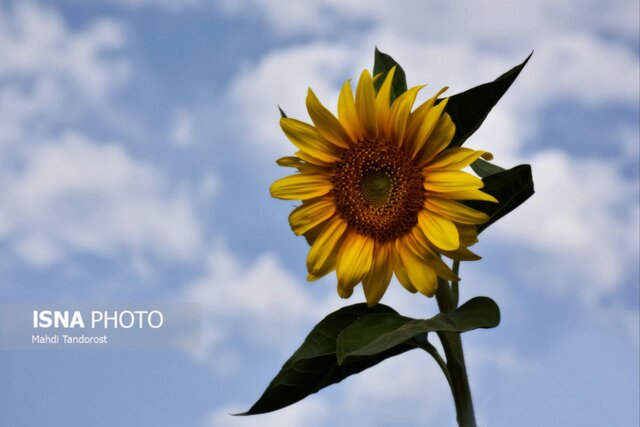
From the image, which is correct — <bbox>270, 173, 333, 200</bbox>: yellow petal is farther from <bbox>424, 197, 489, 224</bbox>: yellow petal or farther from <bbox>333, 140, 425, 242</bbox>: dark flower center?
<bbox>424, 197, 489, 224</bbox>: yellow petal

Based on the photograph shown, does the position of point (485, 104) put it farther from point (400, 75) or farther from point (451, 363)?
point (451, 363)

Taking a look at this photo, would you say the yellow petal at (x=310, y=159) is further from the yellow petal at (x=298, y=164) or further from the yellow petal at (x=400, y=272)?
the yellow petal at (x=400, y=272)

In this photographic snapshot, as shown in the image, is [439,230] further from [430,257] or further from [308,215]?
[308,215]

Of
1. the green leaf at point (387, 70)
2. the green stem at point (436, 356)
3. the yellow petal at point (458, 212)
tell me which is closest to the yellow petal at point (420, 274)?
the yellow petal at point (458, 212)

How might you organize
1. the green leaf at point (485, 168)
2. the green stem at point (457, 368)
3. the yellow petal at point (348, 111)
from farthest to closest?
the green leaf at point (485, 168), the green stem at point (457, 368), the yellow petal at point (348, 111)

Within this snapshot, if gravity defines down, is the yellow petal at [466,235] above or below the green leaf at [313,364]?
above

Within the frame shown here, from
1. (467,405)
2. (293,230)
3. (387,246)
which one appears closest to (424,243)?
(387,246)
